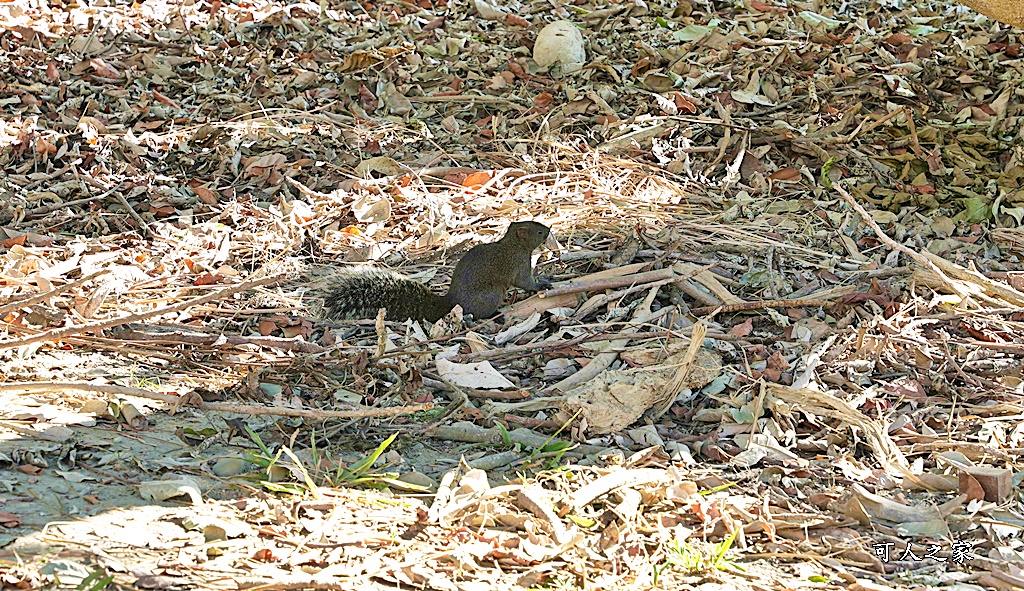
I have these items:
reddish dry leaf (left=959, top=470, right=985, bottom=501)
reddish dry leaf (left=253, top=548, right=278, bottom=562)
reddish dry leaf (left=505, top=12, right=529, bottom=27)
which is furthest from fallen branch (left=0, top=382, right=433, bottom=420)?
reddish dry leaf (left=505, top=12, right=529, bottom=27)

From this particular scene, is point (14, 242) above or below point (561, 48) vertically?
below

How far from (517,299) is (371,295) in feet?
2.21

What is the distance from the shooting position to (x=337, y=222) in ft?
15.5

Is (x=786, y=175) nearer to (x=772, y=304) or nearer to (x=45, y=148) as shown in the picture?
(x=772, y=304)

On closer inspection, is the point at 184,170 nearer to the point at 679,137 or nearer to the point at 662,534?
the point at 679,137

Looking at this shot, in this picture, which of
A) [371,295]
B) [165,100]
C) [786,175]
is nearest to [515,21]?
[165,100]

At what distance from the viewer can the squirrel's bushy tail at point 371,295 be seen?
12.4 feet

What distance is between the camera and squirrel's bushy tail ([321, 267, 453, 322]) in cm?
378

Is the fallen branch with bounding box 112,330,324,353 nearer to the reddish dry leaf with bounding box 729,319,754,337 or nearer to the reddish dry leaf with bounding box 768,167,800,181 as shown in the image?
the reddish dry leaf with bounding box 729,319,754,337

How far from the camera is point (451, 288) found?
3969mm

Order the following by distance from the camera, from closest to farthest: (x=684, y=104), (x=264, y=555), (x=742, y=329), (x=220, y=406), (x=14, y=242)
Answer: (x=264, y=555)
(x=220, y=406)
(x=742, y=329)
(x=14, y=242)
(x=684, y=104)

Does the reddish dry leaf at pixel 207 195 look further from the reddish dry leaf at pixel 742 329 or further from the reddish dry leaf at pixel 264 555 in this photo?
the reddish dry leaf at pixel 264 555

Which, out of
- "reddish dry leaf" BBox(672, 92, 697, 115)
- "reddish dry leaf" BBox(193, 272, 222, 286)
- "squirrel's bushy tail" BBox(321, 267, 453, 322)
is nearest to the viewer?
"squirrel's bushy tail" BBox(321, 267, 453, 322)

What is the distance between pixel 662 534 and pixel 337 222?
106 inches
